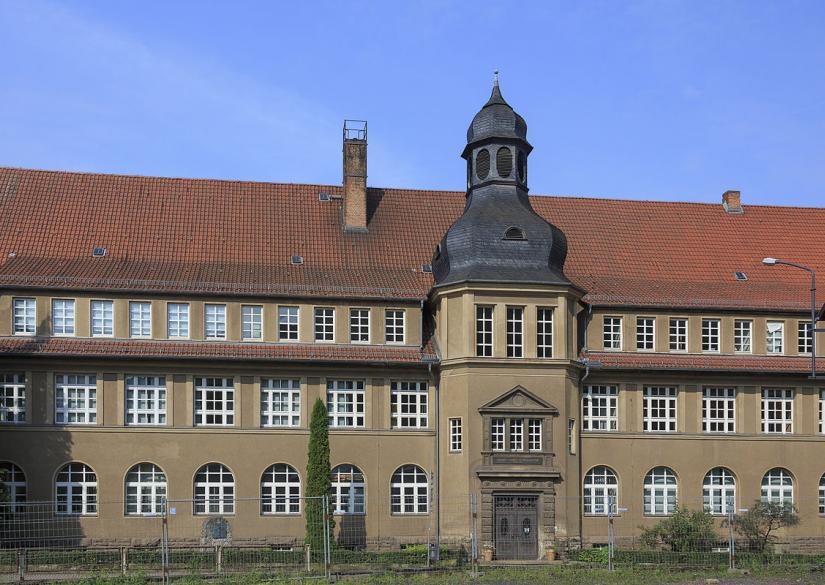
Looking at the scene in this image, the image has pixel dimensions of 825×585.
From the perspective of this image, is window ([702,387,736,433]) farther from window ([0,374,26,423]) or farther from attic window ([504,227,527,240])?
window ([0,374,26,423])

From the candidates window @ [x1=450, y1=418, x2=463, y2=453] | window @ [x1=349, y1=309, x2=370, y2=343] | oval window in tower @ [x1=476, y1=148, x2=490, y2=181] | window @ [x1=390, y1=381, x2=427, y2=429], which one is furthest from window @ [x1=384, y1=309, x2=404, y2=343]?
oval window in tower @ [x1=476, y1=148, x2=490, y2=181]

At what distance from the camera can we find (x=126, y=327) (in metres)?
47.4

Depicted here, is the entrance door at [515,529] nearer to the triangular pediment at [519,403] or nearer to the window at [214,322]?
the triangular pediment at [519,403]

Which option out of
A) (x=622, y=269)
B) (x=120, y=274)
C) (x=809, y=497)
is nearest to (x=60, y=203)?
(x=120, y=274)

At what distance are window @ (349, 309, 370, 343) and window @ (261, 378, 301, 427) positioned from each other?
8.73 ft

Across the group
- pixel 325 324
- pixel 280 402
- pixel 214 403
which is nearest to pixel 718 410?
pixel 325 324

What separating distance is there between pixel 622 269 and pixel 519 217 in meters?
6.07

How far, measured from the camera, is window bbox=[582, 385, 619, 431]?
1949 inches

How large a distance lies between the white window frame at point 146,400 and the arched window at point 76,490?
2325 millimetres

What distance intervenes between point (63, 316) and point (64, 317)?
49 mm

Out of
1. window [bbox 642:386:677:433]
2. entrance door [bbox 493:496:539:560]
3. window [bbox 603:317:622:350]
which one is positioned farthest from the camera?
window [bbox 603:317:622:350]

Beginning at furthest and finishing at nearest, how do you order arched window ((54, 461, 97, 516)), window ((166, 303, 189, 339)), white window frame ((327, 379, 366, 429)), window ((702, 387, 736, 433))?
window ((702, 387, 736, 433)), white window frame ((327, 379, 366, 429)), window ((166, 303, 189, 339)), arched window ((54, 461, 97, 516))

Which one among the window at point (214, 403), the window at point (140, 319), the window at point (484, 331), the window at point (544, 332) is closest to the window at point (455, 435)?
the window at point (484, 331)

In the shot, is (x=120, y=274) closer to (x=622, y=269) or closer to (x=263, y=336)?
(x=263, y=336)
